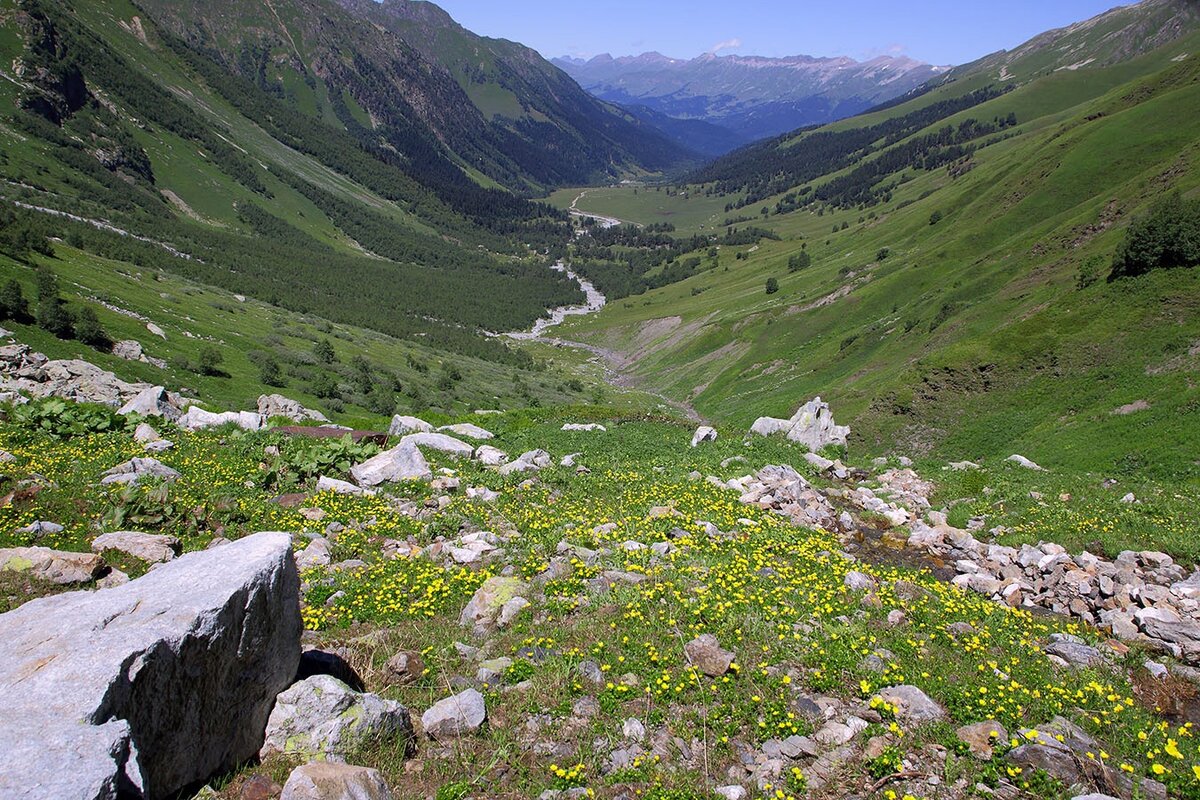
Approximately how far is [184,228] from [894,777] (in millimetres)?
246104

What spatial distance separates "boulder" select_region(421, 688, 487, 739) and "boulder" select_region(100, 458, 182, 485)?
13.4m

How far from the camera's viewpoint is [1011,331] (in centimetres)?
5306

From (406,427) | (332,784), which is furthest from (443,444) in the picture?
(332,784)

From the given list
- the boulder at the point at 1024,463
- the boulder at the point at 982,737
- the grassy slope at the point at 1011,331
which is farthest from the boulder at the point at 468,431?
the grassy slope at the point at 1011,331

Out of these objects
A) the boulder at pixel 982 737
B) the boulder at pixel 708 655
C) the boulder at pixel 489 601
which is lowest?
the boulder at pixel 982 737

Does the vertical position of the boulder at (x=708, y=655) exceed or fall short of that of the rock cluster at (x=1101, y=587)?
it exceeds it

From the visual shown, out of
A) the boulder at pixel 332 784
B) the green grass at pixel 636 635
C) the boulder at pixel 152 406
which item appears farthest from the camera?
the boulder at pixel 152 406

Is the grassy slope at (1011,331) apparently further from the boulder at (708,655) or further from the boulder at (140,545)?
the boulder at (140,545)

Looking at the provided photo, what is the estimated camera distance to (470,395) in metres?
88.8

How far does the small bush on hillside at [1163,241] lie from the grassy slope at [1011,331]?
69.3 inches

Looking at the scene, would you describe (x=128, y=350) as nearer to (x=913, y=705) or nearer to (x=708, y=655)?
(x=708, y=655)

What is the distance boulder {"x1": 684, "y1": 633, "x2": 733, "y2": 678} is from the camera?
423 inches

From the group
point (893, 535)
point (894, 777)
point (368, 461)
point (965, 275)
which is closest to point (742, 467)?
point (893, 535)

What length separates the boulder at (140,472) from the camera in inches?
682
